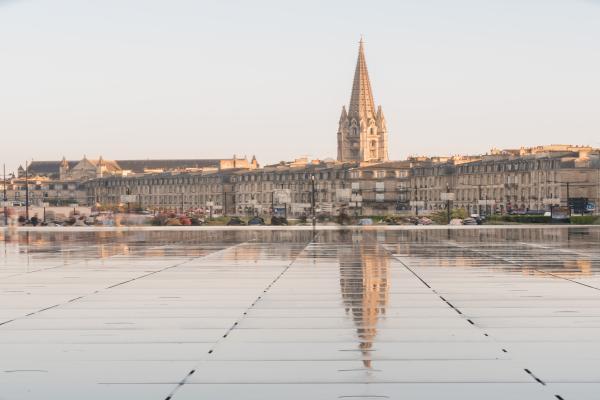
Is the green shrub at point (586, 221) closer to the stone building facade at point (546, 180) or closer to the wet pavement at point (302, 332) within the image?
the wet pavement at point (302, 332)

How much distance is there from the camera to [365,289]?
77.7 ft

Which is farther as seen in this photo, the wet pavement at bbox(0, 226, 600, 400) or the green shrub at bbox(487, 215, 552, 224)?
the green shrub at bbox(487, 215, 552, 224)

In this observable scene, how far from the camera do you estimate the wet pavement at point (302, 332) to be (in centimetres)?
1205

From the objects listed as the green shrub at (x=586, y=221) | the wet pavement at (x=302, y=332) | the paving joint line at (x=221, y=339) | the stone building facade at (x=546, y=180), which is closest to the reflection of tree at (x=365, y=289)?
the wet pavement at (x=302, y=332)

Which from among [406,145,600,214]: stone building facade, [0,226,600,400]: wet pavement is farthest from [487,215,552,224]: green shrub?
[406,145,600,214]: stone building facade

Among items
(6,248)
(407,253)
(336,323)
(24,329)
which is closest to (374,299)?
(336,323)

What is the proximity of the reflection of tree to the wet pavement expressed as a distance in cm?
5

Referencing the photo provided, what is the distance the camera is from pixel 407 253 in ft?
133

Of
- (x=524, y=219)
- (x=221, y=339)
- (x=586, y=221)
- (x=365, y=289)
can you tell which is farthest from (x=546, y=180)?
(x=221, y=339)

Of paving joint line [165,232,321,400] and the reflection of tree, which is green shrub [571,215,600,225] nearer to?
the reflection of tree

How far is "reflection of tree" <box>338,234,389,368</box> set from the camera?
16172 mm

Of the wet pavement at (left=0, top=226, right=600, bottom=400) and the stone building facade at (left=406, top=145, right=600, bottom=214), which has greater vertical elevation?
the stone building facade at (left=406, top=145, right=600, bottom=214)

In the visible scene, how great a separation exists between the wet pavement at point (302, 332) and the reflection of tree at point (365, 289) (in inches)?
2.0

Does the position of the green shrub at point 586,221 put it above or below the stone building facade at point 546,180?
below
